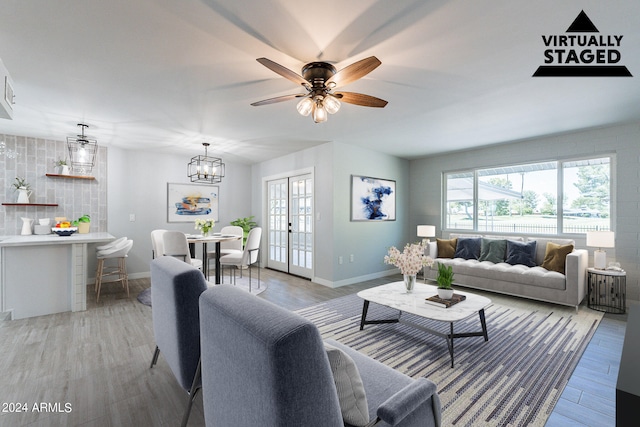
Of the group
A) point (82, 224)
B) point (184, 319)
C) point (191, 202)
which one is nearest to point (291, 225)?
point (191, 202)

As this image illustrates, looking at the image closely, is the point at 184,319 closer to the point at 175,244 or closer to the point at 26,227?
the point at 175,244

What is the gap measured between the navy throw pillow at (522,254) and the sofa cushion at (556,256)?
0.58 ft

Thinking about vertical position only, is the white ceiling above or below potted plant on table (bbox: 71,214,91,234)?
above

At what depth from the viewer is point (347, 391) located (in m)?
1.00

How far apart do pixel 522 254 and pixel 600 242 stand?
879mm

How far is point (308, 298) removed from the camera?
400 cm

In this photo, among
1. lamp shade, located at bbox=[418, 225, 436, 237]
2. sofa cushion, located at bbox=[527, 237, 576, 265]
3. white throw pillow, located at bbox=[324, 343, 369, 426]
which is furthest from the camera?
lamp shade, located at bbox=[418, 225, 436, 237]

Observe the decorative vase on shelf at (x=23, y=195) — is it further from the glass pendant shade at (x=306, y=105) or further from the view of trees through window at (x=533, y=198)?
the view of trees through window at (x=533, y=198)

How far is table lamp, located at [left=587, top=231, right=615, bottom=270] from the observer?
347cm

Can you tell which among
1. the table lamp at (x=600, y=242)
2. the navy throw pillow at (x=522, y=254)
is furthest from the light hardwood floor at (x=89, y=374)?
the navy throw pillow at (x=522, y=254)

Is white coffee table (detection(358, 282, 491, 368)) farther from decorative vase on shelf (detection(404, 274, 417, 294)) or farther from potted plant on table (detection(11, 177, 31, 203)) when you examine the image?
potted plant on table (detection(11, 177, 31, 203))

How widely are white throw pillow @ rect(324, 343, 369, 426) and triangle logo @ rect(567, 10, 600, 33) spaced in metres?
2.36

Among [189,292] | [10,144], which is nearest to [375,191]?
[189,292]

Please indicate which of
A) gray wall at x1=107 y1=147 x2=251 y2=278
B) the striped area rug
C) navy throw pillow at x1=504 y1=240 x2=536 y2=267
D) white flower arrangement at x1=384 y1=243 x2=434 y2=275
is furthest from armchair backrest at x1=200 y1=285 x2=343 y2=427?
gray wall at x1=107 y1=147 x2=251 y2=278
